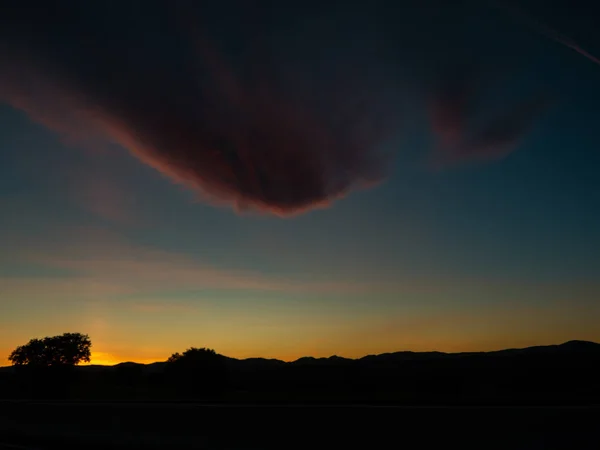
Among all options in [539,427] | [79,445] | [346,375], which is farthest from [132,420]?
[346,375]

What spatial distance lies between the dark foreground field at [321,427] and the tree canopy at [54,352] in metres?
66.4

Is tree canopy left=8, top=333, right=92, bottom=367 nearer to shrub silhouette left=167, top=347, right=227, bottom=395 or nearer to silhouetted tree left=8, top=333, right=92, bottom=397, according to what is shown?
silhouetted tree left=8, top=333, right=92, bottom=397

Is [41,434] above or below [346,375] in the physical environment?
below

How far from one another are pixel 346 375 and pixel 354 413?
53744 mm

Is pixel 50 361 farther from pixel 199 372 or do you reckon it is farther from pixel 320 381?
pixel 320 381

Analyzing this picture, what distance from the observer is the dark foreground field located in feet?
26.5

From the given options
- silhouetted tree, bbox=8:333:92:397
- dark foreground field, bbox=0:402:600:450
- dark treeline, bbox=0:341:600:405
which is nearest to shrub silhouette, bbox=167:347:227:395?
dark treeline, bbox=0:341:600:405

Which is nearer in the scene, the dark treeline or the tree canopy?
the dark treeline

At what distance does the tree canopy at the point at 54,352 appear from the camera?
261 ft

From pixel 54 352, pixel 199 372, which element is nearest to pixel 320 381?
pixel 199 372

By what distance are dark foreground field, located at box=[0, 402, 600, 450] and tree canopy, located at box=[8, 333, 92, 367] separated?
66.4m

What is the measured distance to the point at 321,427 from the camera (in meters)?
10.7

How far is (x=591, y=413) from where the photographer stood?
7836 millimetres

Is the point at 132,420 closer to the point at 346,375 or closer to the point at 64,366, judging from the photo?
the point at 346,375
